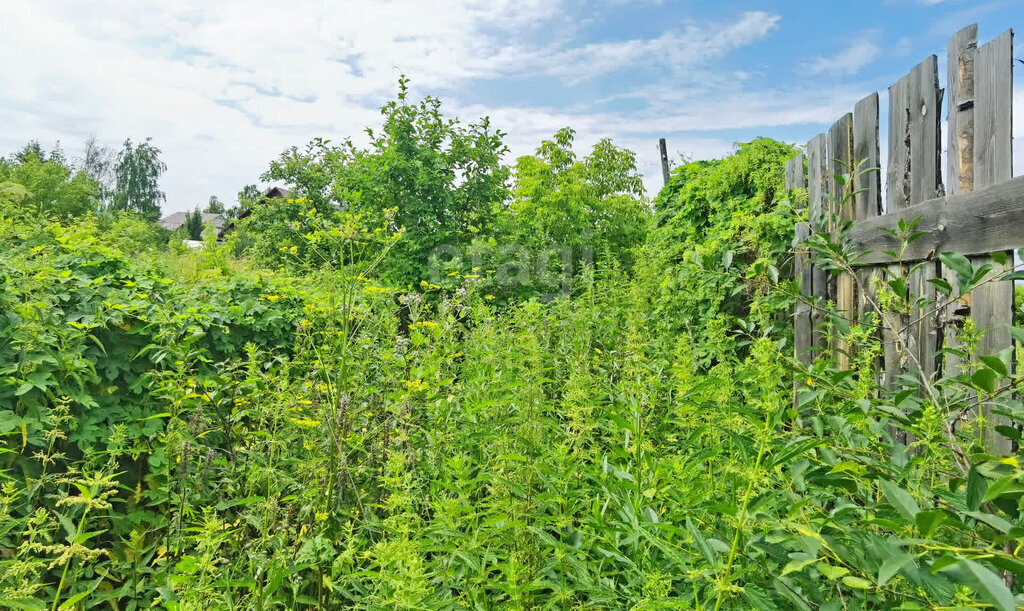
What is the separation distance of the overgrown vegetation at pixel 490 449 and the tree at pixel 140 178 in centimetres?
4649

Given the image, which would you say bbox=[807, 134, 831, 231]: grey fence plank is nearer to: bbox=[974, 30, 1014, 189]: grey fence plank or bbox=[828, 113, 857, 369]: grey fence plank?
bbox=[828, 113, 857, 369]: grey fence plank

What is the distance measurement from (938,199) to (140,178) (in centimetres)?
5327

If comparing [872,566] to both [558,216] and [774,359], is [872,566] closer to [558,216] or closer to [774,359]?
[774,359]

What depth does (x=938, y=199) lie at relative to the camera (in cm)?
216

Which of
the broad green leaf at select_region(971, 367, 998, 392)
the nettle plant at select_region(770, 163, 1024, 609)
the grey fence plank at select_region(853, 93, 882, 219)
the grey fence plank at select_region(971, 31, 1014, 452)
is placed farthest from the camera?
the grey fence plank at select_region(853, 93, 882, 219)

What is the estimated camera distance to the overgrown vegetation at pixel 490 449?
1.06 metres

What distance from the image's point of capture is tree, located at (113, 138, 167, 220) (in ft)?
144

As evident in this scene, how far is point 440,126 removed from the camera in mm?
8617

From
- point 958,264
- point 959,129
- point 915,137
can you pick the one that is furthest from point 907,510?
point 915,137

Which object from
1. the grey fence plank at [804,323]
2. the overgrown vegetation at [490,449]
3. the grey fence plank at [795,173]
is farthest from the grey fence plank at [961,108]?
the grey fence plank at [795,173]

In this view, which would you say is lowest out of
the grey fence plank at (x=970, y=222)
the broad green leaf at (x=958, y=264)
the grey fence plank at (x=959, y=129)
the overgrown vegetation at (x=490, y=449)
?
the overgrown vegetation at (x=490, y=449)

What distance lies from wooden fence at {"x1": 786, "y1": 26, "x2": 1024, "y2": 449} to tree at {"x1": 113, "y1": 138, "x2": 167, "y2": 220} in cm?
4933

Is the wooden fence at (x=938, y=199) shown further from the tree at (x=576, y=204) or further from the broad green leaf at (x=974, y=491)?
the tree at (x=576, y=204)

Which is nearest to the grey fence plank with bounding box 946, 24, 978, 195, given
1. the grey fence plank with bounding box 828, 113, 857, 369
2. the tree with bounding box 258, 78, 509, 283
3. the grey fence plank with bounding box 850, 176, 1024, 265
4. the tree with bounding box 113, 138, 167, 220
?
the grey fence plank with bounding box 850, 176, 1024, 265
